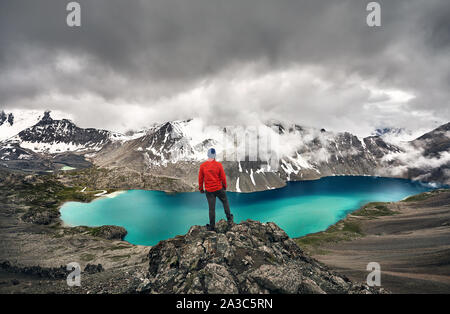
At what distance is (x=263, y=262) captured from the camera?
11.4 metres

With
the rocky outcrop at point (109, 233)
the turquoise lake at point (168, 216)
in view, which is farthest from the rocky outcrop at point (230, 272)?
the rocky outcrop at point (109, 233)

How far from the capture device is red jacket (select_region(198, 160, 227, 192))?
40.1 feet

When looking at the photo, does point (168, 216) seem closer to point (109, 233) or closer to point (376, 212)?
point (109, 233)

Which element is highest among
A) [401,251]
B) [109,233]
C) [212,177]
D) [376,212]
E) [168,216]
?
[212,177]

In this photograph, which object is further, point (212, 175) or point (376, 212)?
point (376, 212)

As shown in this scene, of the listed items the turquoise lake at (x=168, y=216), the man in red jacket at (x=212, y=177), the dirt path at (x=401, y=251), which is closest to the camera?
the man in red jacket at (x=212, y=177)

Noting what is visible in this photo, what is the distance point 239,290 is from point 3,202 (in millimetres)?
99077

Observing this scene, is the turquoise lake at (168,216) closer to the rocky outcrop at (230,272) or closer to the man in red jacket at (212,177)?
the rocky outcrop at (230,272)

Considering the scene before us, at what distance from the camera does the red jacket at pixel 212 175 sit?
482 inches

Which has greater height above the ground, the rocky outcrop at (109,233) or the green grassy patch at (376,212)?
the rocky outcrop at (109,233)

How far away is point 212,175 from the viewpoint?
12250 millimetres

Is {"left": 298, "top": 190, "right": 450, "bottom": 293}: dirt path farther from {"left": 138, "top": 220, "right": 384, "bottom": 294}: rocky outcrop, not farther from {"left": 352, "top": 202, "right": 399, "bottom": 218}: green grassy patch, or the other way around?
{"left": 138, "top": 220, "right": 384, "bottom": 294}: rocky outcrop

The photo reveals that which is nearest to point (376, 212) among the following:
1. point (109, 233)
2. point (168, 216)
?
point (168, 216)
